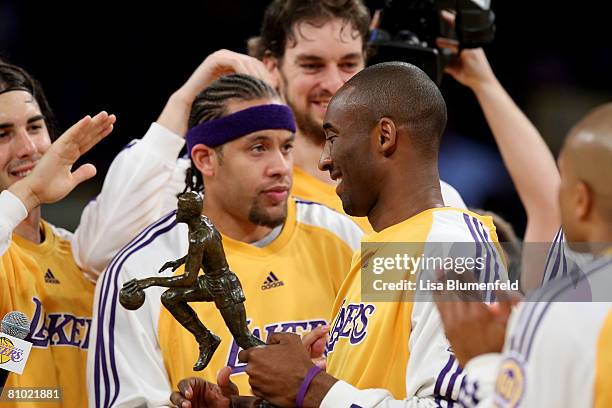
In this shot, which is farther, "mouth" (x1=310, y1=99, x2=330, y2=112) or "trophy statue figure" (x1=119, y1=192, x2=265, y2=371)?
"mouth" (x1=310, y1=99, x2=330, y2=112)

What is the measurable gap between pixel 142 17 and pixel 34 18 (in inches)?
28.1

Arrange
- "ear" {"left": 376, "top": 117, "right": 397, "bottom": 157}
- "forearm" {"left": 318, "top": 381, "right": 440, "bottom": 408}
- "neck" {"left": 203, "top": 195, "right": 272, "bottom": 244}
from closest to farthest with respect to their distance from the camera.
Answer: "forearm" {"left": 318, "top": 381, "right": 440, "bottom": 408}, "ear" {"left": 376, "top": 117, "right": 397, "bottom": 157}, "neck" {"left": 203, "top": 195, "right": 272, "bottom": 244}

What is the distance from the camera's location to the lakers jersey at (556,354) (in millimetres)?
1779

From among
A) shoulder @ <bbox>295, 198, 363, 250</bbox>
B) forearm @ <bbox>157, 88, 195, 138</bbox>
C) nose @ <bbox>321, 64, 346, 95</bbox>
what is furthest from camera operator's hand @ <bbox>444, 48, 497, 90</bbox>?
forearm @ <bbox>157, 88, 195, 138</bbox>

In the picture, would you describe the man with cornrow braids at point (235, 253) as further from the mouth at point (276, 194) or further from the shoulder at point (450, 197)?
the shoulder at point (450, 197)

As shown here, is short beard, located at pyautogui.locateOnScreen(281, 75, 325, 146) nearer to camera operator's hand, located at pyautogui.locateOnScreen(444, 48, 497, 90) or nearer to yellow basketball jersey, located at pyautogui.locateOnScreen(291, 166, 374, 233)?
yellow basketball jersey, located at pyautogui.locateOnScreen(291, 166, 374, 233)

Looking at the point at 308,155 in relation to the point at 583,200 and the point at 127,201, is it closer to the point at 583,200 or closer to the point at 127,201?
the point at 127,201

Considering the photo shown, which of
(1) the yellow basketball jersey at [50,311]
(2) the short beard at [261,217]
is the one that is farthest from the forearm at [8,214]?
(2) the short beard at [261,217]

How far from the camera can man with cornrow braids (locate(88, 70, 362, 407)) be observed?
10.2 ft

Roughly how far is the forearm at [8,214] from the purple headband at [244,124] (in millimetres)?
653

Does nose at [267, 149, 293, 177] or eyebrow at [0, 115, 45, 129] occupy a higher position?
eyebrow at [0, 115, 45, 129]

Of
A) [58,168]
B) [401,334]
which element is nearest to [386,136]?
[401,334]

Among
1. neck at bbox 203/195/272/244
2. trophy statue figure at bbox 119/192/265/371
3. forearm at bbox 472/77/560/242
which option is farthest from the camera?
forearm at bbox 472/77/560/242

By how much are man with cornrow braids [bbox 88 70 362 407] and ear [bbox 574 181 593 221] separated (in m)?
1.35
